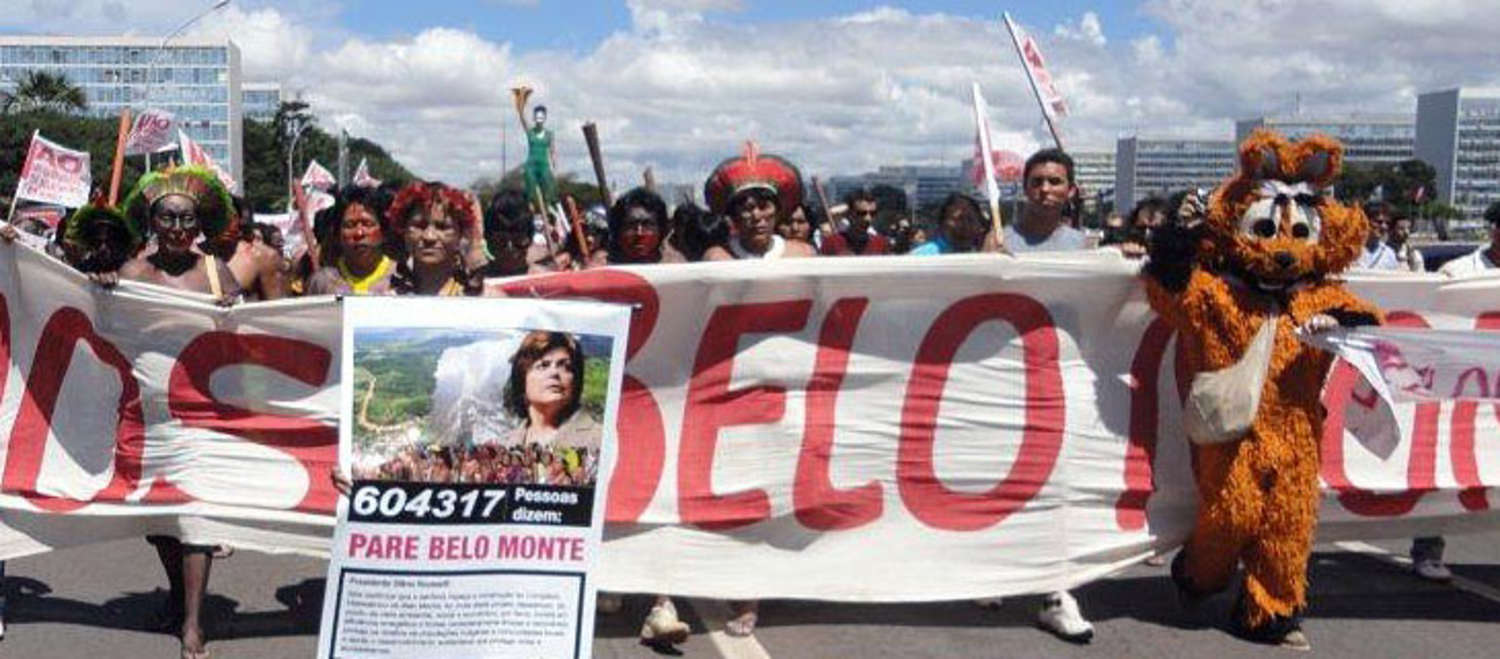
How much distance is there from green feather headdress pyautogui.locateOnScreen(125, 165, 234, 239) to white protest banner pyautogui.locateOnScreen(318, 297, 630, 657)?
2175mm

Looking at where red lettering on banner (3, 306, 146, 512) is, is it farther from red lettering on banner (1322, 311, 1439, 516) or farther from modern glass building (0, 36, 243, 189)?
modern glass building (0, 36, 243, 189)

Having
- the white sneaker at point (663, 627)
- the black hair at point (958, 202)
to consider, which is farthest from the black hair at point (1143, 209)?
the white sneaker at point (663, 627)

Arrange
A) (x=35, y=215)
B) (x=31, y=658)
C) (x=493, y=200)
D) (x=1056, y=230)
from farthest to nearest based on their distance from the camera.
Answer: (x=35, y=215) < (x=493, y=200) < (x=1056, y=230) < (x=31, y=658)

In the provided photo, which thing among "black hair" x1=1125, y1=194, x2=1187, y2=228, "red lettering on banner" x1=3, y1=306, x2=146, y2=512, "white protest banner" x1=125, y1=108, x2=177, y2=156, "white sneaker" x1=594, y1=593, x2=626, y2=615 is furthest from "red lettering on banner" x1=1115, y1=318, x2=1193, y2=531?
"white protest banner" x1=125, y1=108, x2=177, y2=156

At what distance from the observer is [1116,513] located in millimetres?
5906

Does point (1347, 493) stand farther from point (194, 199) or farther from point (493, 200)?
point (194, 199)

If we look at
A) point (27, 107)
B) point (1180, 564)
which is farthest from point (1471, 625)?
point (27, 107)

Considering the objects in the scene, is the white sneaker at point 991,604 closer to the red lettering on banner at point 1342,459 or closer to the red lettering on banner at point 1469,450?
the red lettering on banner at point 1342,459

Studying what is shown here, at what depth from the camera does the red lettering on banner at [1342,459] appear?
20.1 ft

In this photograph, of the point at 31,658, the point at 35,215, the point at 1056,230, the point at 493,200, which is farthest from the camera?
the point at 35,215

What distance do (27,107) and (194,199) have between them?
87403 mm

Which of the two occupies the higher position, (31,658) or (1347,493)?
(1347,493)

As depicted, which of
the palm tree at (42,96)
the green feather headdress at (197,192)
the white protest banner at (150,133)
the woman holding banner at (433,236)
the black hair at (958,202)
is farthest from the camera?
the palm tree at (42,96)

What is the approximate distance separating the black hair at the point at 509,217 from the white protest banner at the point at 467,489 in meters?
2.66
